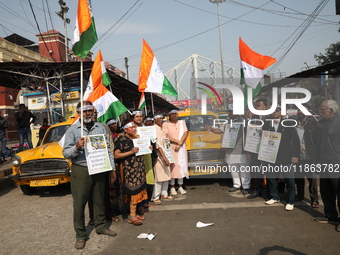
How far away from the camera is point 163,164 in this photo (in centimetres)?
555

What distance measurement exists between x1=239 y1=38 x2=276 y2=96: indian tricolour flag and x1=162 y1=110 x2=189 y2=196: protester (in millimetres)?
1849

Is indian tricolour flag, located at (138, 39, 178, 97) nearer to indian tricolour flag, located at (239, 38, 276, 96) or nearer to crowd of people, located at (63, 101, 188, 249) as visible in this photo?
crowd of people, located at (63, 101, 188, 249)

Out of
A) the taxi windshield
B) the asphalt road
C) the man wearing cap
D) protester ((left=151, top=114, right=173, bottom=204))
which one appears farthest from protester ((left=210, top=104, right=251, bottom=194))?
the taxi windshield

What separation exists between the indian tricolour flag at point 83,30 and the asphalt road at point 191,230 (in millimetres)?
2823

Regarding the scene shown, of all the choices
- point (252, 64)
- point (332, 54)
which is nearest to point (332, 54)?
point (332, 54)

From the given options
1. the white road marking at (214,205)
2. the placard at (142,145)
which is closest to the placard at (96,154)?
the placard at (142,145)

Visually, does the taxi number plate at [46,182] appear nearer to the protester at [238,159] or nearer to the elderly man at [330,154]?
the protester at [238,159]

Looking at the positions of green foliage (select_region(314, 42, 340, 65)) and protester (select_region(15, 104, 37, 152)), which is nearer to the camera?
protester (select_region(15, 104, 37, 152))

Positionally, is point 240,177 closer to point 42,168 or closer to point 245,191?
point 245,191

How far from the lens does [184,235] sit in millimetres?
3975

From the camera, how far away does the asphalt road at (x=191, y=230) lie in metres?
3.57

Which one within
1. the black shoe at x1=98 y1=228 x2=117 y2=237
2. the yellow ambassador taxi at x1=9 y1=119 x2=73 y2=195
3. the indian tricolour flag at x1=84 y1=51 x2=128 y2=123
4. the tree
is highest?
the tree

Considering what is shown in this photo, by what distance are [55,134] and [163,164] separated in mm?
3683

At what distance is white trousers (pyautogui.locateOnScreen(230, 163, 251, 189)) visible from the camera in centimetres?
604
